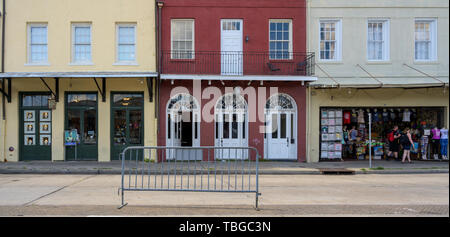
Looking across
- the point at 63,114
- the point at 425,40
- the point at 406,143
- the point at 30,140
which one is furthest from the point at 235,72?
the point at 30,140

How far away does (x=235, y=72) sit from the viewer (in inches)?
638

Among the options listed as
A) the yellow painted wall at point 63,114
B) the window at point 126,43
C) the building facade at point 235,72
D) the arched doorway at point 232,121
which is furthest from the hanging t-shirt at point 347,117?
the window at point 126,43

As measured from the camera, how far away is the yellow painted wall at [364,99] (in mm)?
16438

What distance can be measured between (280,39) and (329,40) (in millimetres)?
2337

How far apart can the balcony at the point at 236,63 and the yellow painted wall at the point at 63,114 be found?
177cm

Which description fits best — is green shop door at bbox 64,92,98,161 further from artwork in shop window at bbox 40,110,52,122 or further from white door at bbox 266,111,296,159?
white door at bbox 266,111,296,159

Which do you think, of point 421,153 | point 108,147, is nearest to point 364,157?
point 421,153

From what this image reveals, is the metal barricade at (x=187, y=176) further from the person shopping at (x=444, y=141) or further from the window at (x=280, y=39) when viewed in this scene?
the person shopping at (x=444, y=141)

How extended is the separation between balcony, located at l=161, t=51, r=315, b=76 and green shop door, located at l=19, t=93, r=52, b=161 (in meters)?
5.83

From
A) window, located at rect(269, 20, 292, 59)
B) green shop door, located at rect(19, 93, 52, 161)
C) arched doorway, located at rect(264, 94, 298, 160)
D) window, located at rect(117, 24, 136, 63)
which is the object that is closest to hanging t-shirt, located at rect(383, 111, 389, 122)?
arched doorway, located at rect(264, 94, 298, 160)

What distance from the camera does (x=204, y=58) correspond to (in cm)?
1616

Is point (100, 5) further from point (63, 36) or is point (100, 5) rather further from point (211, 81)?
point (211, 81)

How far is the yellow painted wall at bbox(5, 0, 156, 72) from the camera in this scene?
623 inches

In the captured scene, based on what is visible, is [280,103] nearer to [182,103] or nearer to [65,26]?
[182,103]
